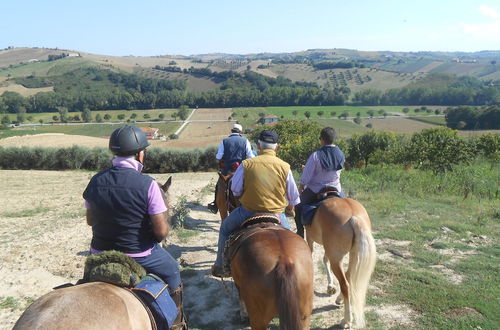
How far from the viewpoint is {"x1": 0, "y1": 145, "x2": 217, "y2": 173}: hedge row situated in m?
28.1

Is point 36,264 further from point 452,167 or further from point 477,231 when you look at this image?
point 452,167

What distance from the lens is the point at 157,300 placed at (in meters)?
3.41

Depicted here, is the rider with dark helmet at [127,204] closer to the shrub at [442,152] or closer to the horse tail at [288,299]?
the horse tail at [288,299]

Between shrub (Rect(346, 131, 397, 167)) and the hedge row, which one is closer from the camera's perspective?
shrub (Rect(346, 131, 397, 167))

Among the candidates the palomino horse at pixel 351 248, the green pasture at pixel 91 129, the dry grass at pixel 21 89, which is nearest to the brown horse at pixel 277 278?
the palomino horse at pixel 351 248

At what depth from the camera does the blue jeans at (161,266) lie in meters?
3.60

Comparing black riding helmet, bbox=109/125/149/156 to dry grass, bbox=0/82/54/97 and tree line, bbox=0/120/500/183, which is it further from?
dry grass, bbox=0/82/54/97

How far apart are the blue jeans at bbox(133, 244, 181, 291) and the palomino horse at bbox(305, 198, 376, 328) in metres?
2.43

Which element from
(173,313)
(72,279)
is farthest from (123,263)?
(72,279)

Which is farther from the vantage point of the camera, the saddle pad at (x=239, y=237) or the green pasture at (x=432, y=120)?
the green pasture at (x=432, y=120)

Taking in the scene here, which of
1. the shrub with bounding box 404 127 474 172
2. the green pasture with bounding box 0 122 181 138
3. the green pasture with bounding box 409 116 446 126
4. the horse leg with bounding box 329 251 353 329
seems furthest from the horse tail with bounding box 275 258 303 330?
the green pasture with bounding box 409 116 446 126

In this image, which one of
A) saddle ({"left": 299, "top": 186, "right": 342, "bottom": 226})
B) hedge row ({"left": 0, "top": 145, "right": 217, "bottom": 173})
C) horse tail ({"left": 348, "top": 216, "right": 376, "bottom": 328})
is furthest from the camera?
hedge row ({"left": 0, "top": 145, "right": 217, "bottom": 173})

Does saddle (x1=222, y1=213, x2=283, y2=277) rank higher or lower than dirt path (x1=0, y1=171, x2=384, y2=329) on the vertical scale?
higher

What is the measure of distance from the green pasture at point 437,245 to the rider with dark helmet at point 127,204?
3.66 meters
